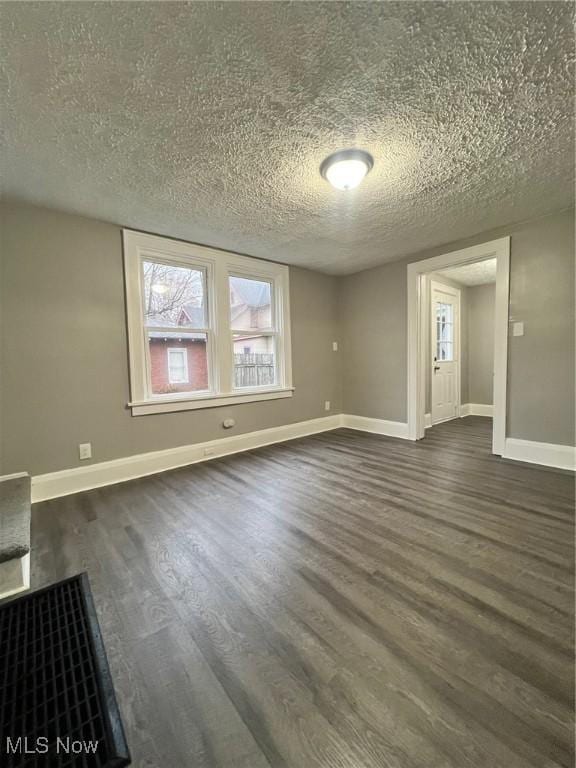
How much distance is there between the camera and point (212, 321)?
141 inches

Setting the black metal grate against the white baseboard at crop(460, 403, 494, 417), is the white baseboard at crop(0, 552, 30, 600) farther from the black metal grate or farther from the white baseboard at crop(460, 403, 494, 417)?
the white baseboard at crop(460, 403, 494, 417)

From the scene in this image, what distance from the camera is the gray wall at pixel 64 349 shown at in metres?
2.46

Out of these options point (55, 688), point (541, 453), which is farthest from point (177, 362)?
point (541, 453)

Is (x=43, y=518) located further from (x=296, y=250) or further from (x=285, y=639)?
(x=296, y=250)

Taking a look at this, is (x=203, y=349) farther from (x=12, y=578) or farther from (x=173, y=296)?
(x=12, y=578)

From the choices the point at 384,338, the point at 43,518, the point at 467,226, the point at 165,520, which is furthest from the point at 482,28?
the point at 43,518

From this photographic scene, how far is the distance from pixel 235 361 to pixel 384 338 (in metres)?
2.12

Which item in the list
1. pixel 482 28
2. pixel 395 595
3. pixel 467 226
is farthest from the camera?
pixel 467 226

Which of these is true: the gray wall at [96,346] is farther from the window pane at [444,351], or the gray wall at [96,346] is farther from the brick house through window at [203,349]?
the window pane at [444,351]

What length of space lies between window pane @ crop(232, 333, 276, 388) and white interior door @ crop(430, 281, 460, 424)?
2570 millimetres

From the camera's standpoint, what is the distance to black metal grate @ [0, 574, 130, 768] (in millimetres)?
877

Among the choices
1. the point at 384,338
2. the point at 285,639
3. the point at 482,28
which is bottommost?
the point at 285,639

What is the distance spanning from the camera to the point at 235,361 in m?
3.86

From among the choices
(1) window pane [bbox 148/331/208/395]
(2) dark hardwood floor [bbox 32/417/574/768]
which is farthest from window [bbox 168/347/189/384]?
(2) dark hardwood floor [bbox 32/417/574/768]
